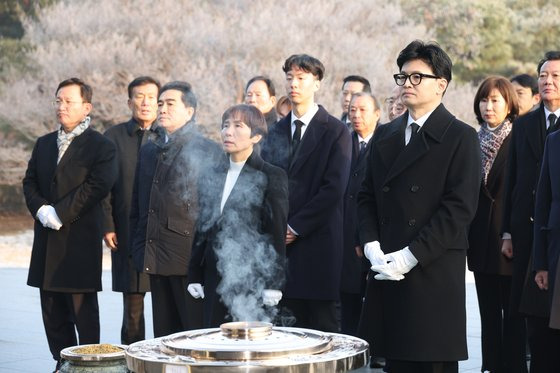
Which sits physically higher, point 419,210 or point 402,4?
point 402,4

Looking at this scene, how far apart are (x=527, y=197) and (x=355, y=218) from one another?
140cm

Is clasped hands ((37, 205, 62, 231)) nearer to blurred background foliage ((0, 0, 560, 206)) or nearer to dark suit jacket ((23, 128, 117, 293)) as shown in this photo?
dark suit jacket ((23, 128, 117, 293))

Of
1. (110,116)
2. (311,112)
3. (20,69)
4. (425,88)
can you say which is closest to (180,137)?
(311,112)

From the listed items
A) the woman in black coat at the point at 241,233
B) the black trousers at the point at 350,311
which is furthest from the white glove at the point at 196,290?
the black trousers at the point at 350,311

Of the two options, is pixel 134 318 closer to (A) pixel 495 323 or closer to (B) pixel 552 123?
(A) pixel 495 323

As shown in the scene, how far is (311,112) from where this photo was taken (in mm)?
5676

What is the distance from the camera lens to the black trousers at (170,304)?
5.19 m

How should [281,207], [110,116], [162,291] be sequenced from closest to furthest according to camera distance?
[281,207] → [162,291] → [110,116]

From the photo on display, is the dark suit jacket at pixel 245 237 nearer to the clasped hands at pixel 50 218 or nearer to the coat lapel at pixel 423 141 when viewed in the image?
the coat lapel at pixel 423 141

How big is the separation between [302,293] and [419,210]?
157cm

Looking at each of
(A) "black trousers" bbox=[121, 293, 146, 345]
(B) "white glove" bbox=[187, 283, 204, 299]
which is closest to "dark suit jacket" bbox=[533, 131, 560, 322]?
(B) "white glove" bbox=[187, 283, 204, 299]

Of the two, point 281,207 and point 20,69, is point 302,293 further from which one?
point 20,69

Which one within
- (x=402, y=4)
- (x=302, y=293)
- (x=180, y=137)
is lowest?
(x=302, y=293)

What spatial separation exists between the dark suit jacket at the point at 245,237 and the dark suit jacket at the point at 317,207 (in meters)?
0.78
